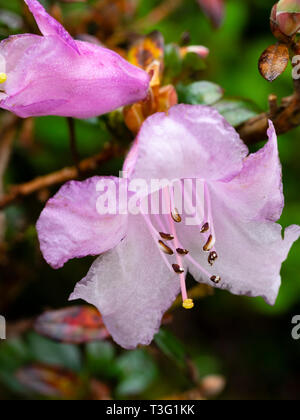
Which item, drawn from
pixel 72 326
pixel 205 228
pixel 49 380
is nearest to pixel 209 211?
pixel 205 228

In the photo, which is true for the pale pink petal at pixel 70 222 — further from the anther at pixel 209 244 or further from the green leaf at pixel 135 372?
the green leaf at pixel 135 372

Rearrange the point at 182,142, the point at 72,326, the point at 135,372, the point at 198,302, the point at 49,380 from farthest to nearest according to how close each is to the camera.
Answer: the point at 198,302 < the point at 135,372 < the point at 49,380 < the point at 72,326 < the point at 182,142

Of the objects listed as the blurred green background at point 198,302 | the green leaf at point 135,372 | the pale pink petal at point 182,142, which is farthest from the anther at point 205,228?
the green leaf at point 135,372

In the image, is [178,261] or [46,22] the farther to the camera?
[178,261]

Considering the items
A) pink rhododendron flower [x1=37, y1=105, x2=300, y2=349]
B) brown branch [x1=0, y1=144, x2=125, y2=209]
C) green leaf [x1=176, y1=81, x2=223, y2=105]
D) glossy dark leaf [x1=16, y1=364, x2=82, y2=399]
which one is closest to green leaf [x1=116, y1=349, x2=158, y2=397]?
glossy dark leaf [x1=16, y1=364, x2=82, y2=399]

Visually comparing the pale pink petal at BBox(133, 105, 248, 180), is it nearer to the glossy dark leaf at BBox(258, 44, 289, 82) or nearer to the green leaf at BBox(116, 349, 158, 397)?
the glossy dark leaf at BBox(258, 44, 289, 82)

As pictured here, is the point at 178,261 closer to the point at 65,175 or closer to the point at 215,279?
the point at 215,279
